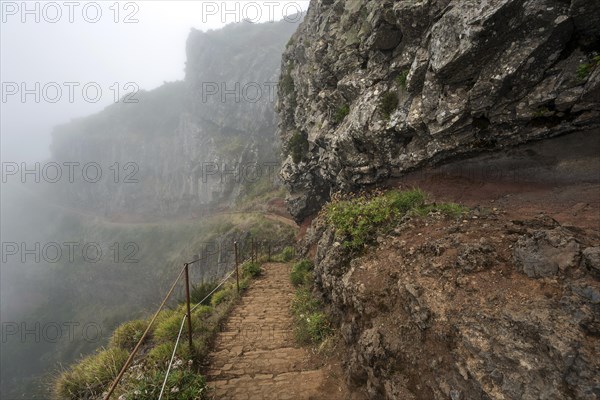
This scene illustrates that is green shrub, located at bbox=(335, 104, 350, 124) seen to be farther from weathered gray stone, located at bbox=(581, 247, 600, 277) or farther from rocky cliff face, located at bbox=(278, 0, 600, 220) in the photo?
weathered gray stone, located at bbox=(581, 247, 600, 277)

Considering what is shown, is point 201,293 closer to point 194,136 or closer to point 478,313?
point 478,313

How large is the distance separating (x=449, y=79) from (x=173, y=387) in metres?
9.71

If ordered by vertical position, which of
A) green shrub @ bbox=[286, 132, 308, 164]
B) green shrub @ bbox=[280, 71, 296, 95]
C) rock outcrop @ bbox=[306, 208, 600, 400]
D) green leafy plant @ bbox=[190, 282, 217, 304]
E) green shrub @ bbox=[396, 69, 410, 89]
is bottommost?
green leafy plant @ bbox=[190, 282, 217, 304]

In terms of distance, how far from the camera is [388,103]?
1091 cm

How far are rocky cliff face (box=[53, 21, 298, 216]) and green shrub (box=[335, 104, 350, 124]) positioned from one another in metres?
39.1

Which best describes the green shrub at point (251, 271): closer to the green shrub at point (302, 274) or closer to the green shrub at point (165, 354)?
the green shrub at point (302, 274)

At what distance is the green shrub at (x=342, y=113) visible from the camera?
565 inches

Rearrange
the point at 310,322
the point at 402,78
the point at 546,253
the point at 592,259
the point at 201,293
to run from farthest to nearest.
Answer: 1. the point at 201,293
2. the point at 402,78
3. the point at 310,322
4. the point at 546,253
5. the point at 592,259

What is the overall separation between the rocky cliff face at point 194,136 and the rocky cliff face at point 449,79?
40236 millimetres

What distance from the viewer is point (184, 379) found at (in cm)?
558

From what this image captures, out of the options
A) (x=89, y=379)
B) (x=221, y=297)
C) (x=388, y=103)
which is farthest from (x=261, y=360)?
(x=388, y=103)

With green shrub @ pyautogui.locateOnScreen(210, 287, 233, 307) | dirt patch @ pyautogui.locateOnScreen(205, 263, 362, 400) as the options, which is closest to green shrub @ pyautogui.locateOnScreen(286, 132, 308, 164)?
green shrub @ pyautogui.locateOnScreen(210, 287, 233, 307)

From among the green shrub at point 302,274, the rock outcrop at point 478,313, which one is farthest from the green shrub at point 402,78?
the green shrub at point 302,274

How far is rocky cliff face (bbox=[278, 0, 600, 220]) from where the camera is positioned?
262 inches
